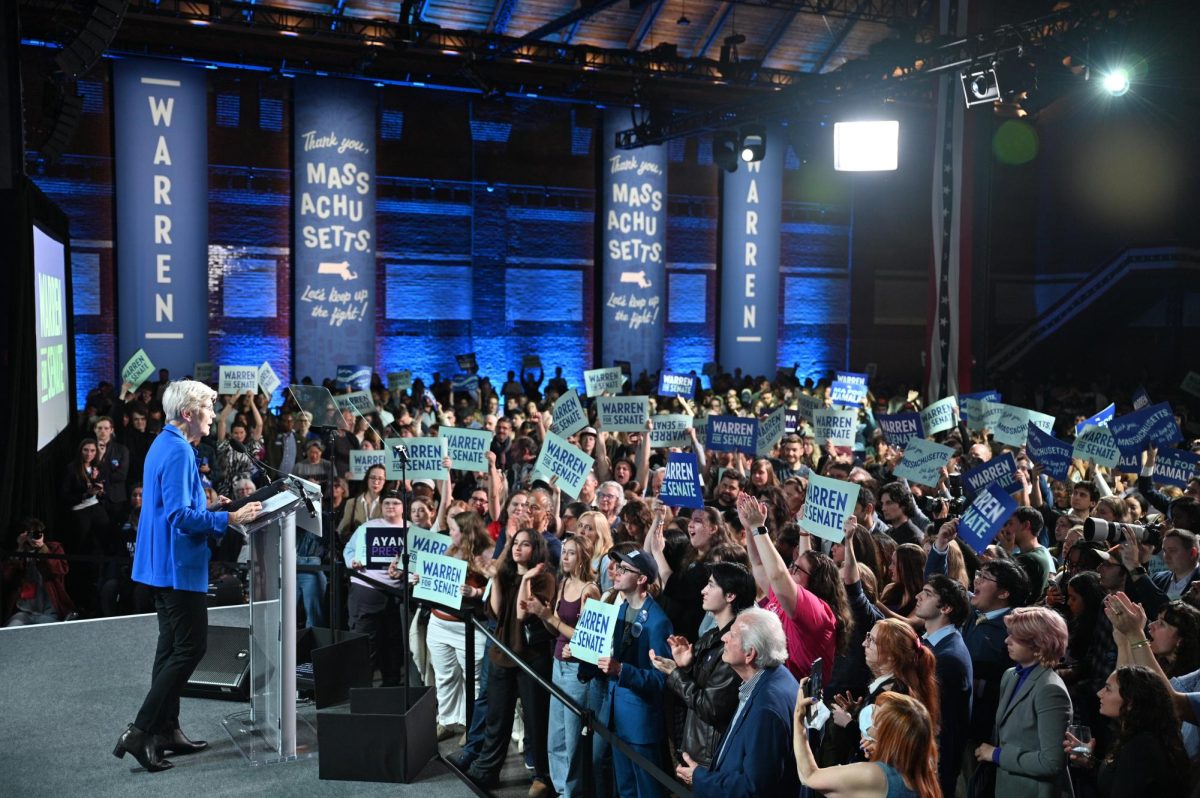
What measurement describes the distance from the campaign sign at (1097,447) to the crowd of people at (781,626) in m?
0.27

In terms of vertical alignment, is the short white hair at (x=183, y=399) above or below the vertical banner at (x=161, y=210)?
→ below

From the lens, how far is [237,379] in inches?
505

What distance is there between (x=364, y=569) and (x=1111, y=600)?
4.86 m

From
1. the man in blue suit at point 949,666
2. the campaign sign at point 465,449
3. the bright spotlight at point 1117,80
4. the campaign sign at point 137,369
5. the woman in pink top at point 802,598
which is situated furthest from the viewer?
the campaign sign at point 137,369

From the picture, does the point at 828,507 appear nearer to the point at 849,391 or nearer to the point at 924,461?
the point at 924,461

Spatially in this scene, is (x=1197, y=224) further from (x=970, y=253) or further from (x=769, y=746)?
(x=769, y=746)

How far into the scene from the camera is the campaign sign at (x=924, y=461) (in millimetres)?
9320

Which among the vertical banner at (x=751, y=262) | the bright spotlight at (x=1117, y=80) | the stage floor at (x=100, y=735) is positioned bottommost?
the stage floor at (x=100, y=735)

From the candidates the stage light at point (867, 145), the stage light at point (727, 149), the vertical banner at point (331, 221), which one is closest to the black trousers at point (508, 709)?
the stage light at point (867, 145)

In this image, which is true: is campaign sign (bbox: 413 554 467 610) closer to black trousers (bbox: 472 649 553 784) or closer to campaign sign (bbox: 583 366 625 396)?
black trousers (bbox: 472 649 553 784)

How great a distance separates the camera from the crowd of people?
4.25 meters

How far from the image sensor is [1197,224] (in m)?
25.4

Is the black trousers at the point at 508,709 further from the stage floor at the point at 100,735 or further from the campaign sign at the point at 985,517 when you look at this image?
the campaign sign at the point at 985,517

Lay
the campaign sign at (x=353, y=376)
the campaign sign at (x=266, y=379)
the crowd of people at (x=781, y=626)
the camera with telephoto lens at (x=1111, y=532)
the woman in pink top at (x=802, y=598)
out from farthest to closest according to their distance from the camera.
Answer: the campaign sign at (x=353, y=376) < the campaign sign at (x=266, y=379) < the camera with telephoto lens at (x=1111, y=532) < the woman in pink top at (x=802, y=598) < the crowd of people at (x=781, y=626)
